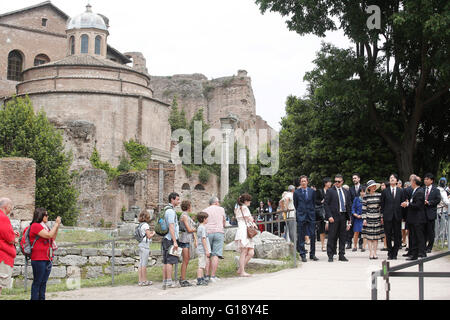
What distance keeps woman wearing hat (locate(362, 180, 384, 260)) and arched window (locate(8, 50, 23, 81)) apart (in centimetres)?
4683

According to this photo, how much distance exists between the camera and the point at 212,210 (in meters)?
11.4

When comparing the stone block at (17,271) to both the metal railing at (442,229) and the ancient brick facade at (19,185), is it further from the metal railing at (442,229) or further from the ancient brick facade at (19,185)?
the metal railing at (442,229)

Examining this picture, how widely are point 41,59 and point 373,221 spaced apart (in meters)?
47.4

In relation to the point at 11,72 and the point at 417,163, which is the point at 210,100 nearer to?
the point at 11,72

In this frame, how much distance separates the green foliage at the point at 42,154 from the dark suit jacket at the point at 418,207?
20897mm

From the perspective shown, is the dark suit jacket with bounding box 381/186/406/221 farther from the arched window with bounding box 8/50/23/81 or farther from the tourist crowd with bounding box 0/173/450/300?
the arched window with bounding box 8/50/23/81

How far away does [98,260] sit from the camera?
639 inches

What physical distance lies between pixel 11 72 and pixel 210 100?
2911 cm

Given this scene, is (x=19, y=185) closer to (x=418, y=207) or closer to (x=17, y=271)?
(x=17, y=271)

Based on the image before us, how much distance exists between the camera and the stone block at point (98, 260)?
53.1 ft

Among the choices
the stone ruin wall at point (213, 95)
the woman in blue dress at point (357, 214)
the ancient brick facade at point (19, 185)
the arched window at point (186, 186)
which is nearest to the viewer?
the woman in blue dress at point (357, 214)

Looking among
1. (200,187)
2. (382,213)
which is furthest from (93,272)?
(200,187)

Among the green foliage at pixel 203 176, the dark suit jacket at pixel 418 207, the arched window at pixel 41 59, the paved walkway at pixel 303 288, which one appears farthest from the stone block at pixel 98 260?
the arched window at pixel 41 59

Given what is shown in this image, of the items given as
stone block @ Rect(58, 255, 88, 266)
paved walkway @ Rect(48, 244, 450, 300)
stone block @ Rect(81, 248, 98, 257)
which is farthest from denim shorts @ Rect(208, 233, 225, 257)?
stone block @ Rect(58, 255, 88, 266)
